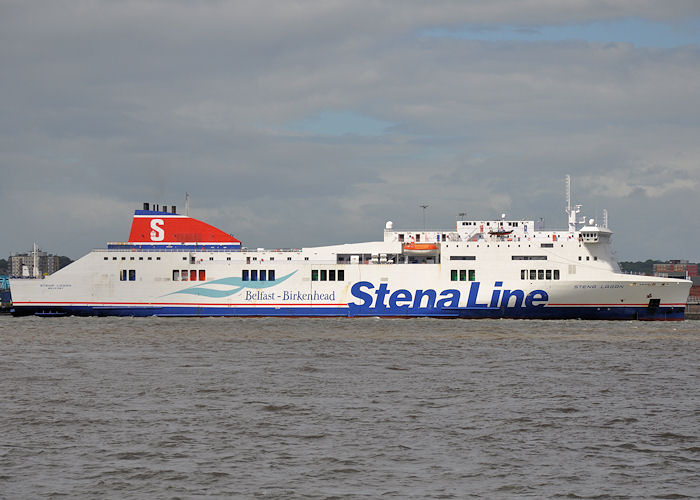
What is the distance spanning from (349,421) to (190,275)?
3305cm

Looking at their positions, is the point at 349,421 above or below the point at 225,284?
below

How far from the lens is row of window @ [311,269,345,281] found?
47156 millimetres

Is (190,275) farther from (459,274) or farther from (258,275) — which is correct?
(459,274)

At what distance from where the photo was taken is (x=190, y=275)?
4812 cm

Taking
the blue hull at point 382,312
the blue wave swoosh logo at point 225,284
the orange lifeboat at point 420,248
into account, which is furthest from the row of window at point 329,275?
the orange lifeboat at point 420,248

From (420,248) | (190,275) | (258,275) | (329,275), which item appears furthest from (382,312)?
(190,275)

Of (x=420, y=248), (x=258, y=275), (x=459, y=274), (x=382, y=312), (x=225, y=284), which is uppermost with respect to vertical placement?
(x=420, y=248)

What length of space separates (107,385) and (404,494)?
38.1 ft

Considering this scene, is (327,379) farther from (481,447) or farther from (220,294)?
(220,294)

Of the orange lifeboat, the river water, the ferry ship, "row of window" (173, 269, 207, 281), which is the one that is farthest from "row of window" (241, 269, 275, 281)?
the river water

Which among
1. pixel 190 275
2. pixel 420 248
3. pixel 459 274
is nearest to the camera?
pixel 459 274

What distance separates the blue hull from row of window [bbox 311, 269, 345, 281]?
64.8 inches

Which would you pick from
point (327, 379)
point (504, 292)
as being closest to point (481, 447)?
point (327, 379)

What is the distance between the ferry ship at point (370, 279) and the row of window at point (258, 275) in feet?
0.18
